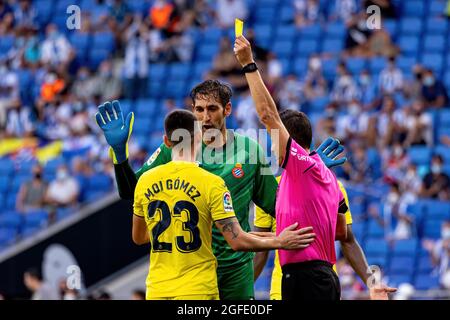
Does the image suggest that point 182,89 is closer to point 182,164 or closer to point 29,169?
point 29,169

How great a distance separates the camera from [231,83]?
19.8 metres

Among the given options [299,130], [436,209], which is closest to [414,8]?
[436,209]

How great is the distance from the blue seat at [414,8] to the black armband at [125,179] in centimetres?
1427

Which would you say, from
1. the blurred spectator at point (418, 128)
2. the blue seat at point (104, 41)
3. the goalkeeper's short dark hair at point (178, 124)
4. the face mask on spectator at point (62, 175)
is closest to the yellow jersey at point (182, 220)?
the goalkeeper's short dark hair at point (178, 124)

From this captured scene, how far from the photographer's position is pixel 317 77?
19969mm

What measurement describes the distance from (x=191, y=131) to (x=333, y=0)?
14.9 m

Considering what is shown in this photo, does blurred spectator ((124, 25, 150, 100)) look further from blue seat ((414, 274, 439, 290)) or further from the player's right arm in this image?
the player's right arm

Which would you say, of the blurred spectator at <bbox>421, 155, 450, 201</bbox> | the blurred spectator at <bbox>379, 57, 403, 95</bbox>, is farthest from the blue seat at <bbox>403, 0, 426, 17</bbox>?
the blurred spectator at <bbox>421, 155, 450, 201</bbox>

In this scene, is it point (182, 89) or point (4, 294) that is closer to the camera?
point (4, 294)

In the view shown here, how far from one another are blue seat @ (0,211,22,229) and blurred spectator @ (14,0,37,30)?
6.17m

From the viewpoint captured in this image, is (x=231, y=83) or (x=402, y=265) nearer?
(x=402, y=265)

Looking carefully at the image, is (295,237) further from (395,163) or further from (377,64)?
(377,64)

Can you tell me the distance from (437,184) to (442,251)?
4.91 ft
